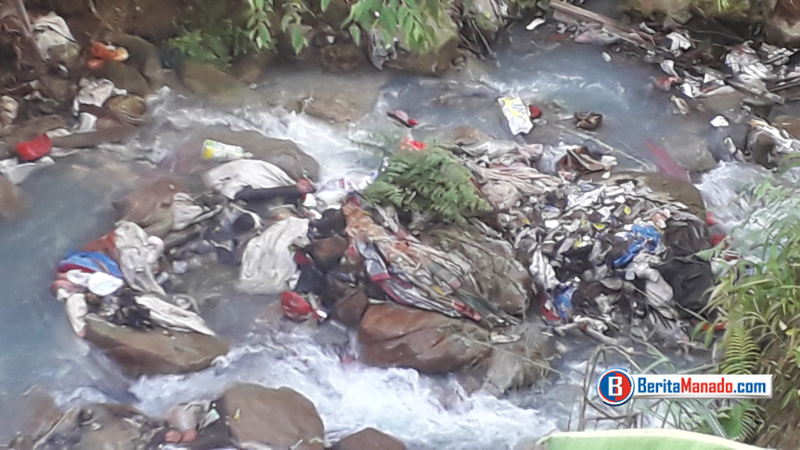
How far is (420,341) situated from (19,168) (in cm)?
124

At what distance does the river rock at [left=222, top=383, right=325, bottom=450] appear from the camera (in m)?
1.54

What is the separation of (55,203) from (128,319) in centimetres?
47

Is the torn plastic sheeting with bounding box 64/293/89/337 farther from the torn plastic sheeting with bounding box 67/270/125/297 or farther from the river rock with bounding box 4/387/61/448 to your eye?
the river rock with bounding box 4/387/61/448

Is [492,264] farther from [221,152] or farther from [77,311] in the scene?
[77,311]

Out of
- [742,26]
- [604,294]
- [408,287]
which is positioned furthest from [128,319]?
[742,26]

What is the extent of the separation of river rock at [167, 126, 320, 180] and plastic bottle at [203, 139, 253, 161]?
0.05ft

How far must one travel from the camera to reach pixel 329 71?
2.57 metres

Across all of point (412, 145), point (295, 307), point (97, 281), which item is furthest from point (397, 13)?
point (97, 281)

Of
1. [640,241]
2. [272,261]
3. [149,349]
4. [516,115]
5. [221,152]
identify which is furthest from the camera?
[516,115]

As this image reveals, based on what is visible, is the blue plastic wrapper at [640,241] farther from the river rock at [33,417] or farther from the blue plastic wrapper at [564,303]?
the river rock at [33,417]

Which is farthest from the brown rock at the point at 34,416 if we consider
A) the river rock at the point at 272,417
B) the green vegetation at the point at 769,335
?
the green vegetation at the point at 769,335

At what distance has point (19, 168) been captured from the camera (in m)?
1.97

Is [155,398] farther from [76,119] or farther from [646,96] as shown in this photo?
[646,96]

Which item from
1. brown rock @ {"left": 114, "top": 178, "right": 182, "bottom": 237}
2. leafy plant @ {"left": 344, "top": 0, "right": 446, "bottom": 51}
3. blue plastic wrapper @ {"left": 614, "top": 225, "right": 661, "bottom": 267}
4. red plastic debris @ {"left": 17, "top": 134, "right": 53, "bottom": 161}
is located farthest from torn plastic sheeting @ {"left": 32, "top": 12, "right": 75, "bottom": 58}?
blue plastic wrapper @ {"left": 614, "top": 225, "right": 661, "bottom": 267}
